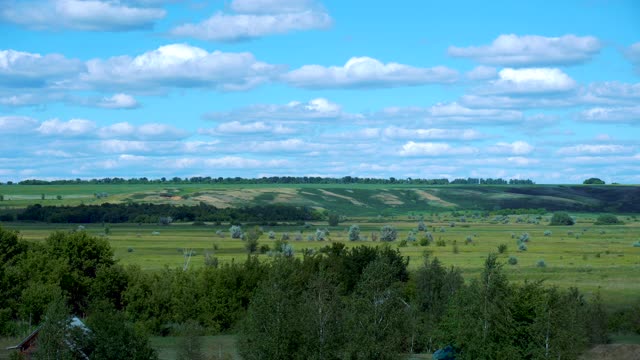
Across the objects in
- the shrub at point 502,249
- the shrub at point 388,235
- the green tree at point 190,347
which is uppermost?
the shrub at point 388,235

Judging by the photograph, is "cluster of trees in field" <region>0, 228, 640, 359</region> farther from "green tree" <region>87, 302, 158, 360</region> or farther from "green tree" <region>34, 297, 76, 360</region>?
"green tree" <region>34, 297, 76, 360</region>

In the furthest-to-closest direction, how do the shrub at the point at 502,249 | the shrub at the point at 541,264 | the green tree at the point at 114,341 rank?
the shrub at the point at 502,249 < the shrub at the point at 541,264 < the green tree at the point at 114,341

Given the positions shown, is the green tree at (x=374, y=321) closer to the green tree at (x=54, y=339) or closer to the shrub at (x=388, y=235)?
the green tree at (x=54, y=339)

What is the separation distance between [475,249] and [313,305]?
Answer: 9234 cm

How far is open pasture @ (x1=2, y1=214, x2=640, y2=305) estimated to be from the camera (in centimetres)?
10581

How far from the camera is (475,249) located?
143 metres

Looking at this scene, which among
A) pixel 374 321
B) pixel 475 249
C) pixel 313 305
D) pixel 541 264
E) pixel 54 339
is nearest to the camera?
pixel 54 339

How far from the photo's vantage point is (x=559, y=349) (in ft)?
179

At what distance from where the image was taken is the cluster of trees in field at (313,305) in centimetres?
5241

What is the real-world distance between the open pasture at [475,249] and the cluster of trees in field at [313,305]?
1853cm

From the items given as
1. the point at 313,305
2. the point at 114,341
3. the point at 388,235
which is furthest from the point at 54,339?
the point at 388,235

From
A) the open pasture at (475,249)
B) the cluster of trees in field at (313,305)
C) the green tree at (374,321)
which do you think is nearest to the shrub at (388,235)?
the open pasture at (475,249)

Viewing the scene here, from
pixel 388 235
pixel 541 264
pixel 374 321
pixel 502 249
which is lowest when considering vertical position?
pixel 541 264

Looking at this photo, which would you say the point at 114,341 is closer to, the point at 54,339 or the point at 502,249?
the point at 54,339
